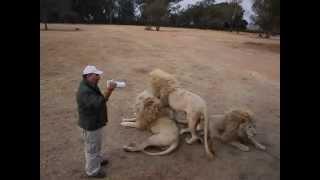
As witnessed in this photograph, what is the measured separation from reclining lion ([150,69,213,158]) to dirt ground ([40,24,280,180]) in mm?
49

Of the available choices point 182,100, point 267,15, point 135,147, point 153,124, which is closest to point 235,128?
point 182,100

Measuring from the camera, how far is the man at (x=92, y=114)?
253cm

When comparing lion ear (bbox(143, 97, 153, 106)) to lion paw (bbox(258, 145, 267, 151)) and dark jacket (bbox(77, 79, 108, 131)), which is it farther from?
lion paw (bbox(258, 145, 267, 151))

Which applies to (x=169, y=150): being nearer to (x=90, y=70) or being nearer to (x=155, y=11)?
(x=90, y=70)

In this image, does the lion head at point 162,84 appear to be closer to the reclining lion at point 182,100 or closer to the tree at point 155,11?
the reclining lion at point 182,100

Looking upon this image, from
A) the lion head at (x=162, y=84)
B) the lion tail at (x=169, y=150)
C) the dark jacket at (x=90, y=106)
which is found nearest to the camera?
the dark jacket at (x=90, y=106)

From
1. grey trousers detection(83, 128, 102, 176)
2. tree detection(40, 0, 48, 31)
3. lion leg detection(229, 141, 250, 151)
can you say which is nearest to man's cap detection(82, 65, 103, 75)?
grey trousers detection(83, 128, 102, 176)

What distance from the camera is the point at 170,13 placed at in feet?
9.73

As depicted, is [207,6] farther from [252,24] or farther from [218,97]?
[218,97]

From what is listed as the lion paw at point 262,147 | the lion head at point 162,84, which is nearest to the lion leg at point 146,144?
the lion head at point 162,84

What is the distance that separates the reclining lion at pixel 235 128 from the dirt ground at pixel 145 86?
0.13ft

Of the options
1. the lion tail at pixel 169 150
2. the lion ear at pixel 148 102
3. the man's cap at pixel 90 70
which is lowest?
the lion tail at pixel 169 150

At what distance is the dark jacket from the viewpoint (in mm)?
2523
